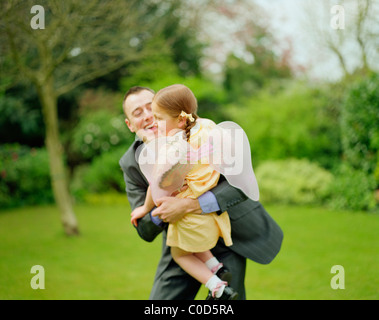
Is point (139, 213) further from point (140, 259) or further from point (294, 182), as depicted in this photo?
point (294, 182)

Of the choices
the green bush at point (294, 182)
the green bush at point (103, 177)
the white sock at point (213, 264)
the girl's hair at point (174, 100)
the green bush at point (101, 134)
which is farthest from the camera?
the green bush at point (101, 134)

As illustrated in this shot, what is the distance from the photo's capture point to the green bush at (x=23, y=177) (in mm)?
10078

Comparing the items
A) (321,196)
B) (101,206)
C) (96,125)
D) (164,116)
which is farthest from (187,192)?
(96,125)

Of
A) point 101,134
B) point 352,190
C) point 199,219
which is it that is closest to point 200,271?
point 199,219

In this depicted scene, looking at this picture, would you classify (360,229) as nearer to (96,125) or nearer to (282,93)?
(282,93)

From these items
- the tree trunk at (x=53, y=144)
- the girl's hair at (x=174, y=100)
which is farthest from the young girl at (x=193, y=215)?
the tree trunk at (x=53, y=144)

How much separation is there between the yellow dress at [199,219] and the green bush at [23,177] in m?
8.39

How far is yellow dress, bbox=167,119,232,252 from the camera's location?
2.17 metres

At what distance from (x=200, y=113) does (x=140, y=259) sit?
7.34m

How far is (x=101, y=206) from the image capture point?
34.6 feet

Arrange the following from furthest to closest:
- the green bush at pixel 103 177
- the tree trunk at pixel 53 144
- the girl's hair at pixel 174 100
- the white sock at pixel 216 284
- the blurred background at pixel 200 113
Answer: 1. the green bush at pixel 103 177
2. the tree trunk at pixel 53 144
3. the blurred background at pixel 200 113
4. the white sock at pixel 216 284
5. the girl's hair at pixel 174 100

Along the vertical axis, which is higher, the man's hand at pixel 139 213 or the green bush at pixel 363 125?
the green bush at pixel 363 125

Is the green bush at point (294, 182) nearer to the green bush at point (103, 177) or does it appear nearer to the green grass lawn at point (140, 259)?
the green grass lawn at point (140, 259)

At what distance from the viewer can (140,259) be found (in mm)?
6156
